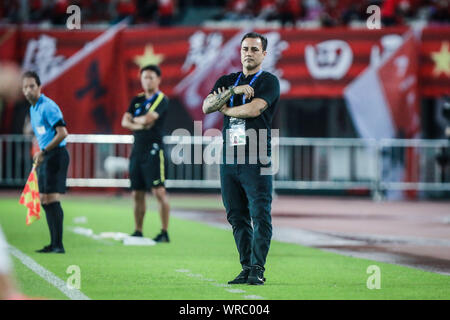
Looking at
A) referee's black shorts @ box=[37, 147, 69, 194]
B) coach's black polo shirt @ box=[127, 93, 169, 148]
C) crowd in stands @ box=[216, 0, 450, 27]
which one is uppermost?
crowd in stands @ box=[216, 0, 450, 27]

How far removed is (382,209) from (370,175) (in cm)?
384

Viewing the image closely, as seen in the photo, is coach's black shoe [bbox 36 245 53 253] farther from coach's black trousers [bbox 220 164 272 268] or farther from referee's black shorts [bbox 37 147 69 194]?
coach's black trousers [bbox 220 164 272 268]

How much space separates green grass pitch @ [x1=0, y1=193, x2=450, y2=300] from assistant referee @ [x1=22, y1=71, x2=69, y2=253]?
1.61 feet

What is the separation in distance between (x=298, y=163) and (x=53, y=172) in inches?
546

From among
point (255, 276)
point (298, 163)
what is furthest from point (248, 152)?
point (298, 163)

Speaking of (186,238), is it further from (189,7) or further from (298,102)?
(189,7)

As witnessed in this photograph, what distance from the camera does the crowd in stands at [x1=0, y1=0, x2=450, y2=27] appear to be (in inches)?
976

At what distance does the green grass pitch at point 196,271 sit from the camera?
761 cm

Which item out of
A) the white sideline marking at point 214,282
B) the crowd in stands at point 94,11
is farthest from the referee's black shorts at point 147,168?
the crowd in stands at point 94,11

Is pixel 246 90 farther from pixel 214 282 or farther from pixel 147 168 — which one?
pixel 147 168

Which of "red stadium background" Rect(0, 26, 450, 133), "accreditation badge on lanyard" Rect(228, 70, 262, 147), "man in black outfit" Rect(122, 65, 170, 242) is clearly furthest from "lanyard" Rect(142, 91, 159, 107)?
"red stadium background" Rect(0, 26, 450, 133)

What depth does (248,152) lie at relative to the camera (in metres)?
8.20
